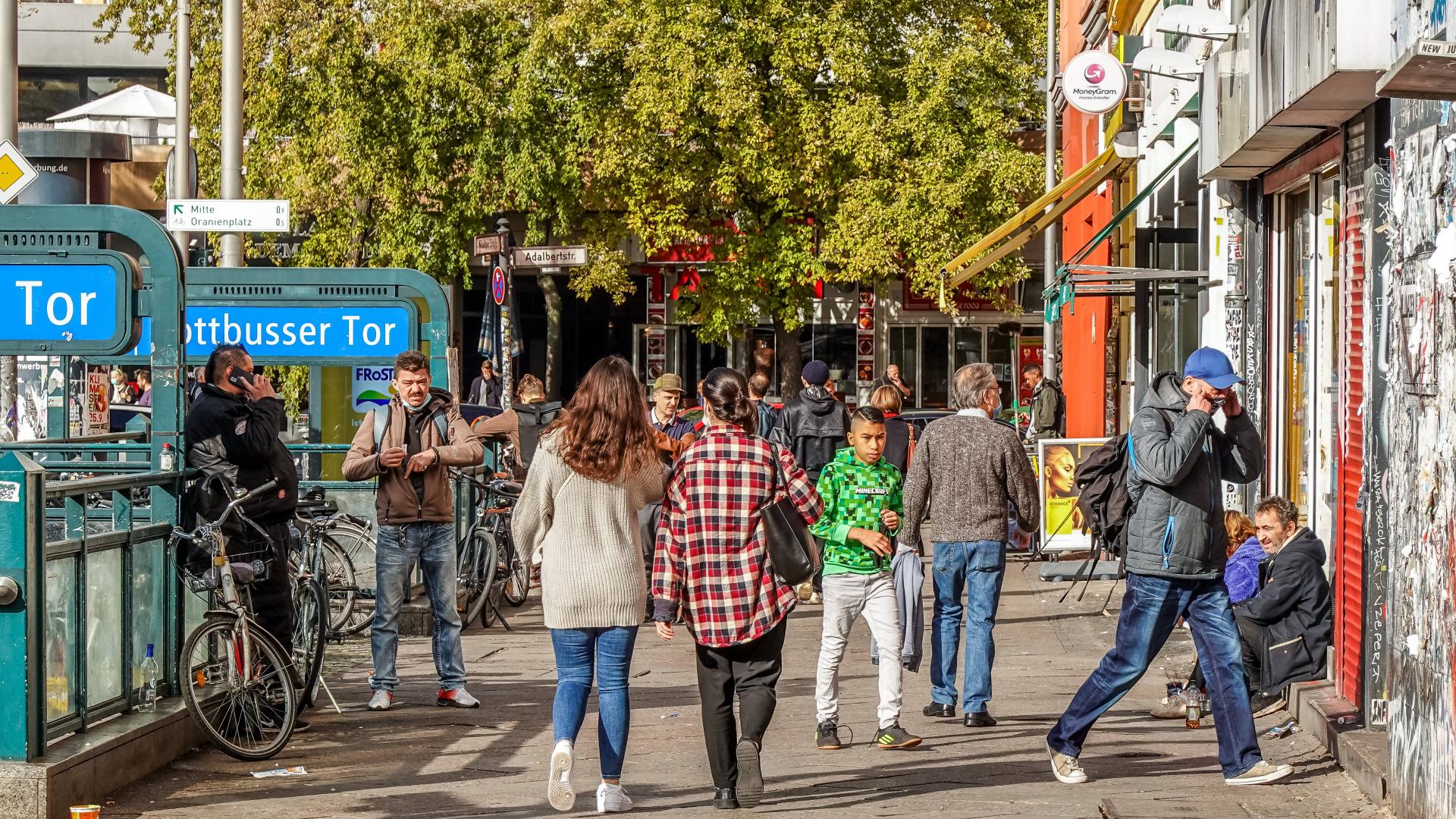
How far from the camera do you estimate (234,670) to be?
7.82 metres

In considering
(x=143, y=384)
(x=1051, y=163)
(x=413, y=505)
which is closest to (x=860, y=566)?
(x=413, y=505)

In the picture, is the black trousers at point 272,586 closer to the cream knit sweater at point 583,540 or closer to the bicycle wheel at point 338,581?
the cream knit sweater at point 583,540

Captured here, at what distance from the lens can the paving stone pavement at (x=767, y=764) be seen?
689 centimetres

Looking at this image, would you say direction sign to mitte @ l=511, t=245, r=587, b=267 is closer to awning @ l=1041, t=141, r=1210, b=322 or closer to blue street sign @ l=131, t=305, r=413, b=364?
awning @ l=1041, t=141, r=1210, b=322

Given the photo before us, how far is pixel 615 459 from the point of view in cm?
682

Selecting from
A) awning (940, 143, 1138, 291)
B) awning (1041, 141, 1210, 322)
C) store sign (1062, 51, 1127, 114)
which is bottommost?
awning (1041, 141, 1210, 322)

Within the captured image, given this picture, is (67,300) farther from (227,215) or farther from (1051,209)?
(1051,209)

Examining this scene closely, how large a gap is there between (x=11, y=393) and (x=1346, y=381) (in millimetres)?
9865

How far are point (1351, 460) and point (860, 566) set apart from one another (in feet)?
7.37

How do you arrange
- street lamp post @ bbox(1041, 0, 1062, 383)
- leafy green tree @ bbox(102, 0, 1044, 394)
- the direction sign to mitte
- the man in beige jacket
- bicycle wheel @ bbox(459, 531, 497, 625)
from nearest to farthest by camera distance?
the man in beige jacket, bicycle wheel @ bbox(459, 531, 497, 625), the direction sign to mitte, street lamp post @ bbox(1041, 0, 1062, 383), leafy green tree @ bbox(102, 0, 1044, 394)

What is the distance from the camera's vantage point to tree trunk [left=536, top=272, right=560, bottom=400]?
3697 centimetres

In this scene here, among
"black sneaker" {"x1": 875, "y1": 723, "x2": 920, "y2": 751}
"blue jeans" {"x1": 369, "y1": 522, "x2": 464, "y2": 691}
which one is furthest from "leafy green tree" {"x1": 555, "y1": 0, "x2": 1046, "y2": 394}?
"black sneaker" {"x1": 875, "y1": 723, "x2": 920, "y2": 751}

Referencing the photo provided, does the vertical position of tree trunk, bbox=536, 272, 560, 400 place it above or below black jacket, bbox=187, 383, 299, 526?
above

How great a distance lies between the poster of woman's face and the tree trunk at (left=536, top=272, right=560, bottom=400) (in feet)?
69.5
